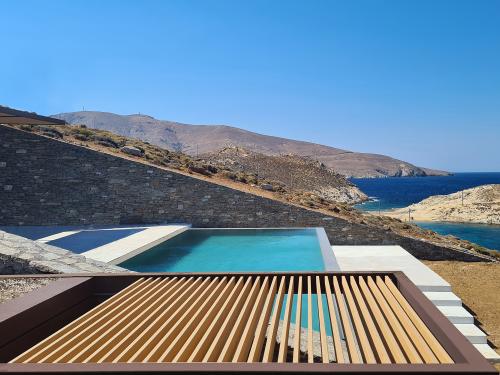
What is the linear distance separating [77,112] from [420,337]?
163663mm

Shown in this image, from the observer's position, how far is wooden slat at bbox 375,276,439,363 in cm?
229

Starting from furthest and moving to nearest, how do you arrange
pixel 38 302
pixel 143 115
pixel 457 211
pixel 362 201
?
pixel 143 115
pixel 362 201
pixel 457 211
pixel 38 302

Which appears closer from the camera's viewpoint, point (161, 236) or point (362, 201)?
→ point (161, 236)

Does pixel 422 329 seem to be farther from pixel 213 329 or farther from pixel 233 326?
pixel 213 329

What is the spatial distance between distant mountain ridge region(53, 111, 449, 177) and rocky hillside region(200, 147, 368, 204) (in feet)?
252

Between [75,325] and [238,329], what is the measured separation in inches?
47.4

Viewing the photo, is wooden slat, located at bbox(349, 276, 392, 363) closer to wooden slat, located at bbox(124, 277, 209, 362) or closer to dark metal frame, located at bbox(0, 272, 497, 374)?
dark metal frame, located at bbox(0, 272, 497, 374)

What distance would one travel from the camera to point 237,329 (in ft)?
9.09

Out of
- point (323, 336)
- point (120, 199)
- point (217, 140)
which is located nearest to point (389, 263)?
point (323, 336)

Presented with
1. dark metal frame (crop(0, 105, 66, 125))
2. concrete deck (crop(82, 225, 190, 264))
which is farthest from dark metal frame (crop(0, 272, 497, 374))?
dark metal frame (crop(0, 105, 66, 125))

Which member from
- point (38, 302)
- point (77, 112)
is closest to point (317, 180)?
point (38, 302)

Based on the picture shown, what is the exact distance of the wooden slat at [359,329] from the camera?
7.75 feet

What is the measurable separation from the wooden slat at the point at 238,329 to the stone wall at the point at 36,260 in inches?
109

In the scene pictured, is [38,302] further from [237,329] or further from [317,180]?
[317,180]
